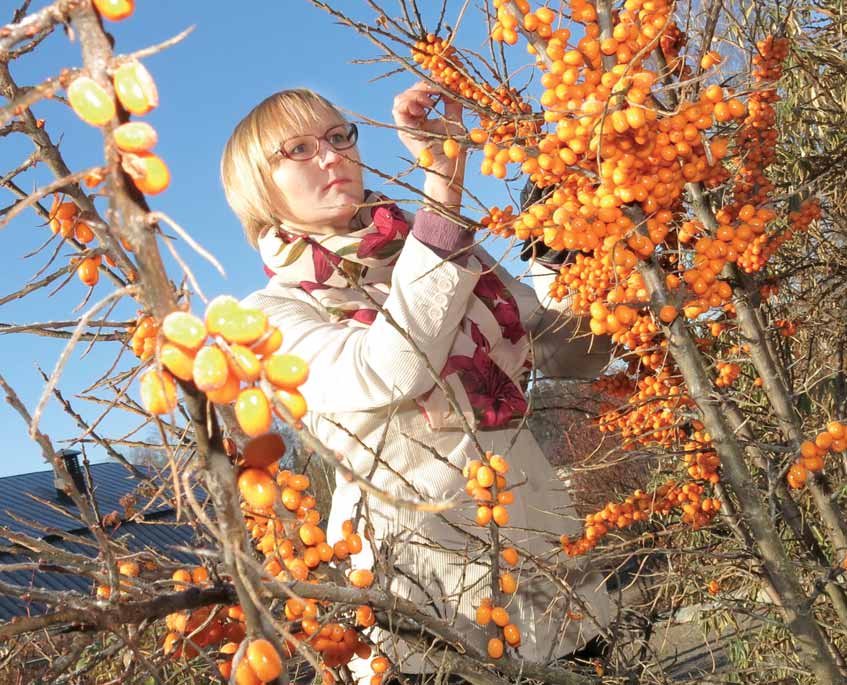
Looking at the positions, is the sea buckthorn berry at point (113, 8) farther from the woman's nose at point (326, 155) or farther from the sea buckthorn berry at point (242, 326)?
the woman's nose at point (326, 155)

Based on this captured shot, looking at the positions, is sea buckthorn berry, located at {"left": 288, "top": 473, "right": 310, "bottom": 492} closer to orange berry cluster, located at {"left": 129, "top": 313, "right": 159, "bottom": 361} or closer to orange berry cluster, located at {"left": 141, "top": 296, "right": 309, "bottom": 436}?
orange berry cluster, located at {"left": 129, "top": 313, "right": 159, "bottom": 361}

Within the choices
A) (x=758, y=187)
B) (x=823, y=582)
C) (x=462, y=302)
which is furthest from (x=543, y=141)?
(x=823, y=582)

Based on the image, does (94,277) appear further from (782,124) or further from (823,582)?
(782,124)

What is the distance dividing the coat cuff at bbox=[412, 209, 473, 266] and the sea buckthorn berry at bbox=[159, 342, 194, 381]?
1373mm

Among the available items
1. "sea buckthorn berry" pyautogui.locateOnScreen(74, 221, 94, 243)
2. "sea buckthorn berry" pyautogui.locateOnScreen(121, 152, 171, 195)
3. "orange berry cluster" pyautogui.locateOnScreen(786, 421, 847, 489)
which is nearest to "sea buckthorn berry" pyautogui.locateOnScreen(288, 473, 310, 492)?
"sea buckthorn berry" pyautogui.locateOnScreen(74, 221, 94, 243)

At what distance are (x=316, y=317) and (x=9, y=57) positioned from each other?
1.18m

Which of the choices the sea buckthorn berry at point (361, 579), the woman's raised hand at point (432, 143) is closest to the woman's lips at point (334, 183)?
the woman's raised hand at point (432, 143)

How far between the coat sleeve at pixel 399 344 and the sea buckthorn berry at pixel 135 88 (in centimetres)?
130

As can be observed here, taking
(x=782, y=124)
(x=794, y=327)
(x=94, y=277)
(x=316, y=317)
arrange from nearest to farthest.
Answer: (x=94, y=277)
(x=316, y=317)
(x=794, y=327)
(x=782, y=124)

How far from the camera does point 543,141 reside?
1.47 m

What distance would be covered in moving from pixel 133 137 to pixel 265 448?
0.29m

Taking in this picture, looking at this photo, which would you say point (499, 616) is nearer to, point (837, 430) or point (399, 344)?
point (399, 344)

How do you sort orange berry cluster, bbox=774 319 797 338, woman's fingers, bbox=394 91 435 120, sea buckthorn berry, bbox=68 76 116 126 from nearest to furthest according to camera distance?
sea buckthorn berry, bbox=68 76 116 126, woman's fingers, bbox=394 91 435 120, orange berry cluster, bbox=774 319 797 338

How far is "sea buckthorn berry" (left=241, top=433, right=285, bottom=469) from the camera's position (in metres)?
0.65
